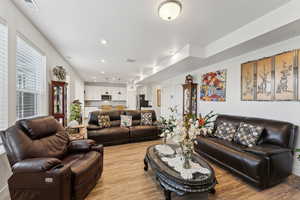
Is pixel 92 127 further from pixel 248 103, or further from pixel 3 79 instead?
pixel 248 103

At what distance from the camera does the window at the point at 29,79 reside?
2301mm

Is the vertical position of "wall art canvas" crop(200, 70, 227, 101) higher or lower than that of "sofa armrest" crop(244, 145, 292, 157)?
higher

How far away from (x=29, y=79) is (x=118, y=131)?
238cm

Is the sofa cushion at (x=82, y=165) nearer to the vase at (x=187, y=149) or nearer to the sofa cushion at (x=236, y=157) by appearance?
the vase at (x=187, y=149)

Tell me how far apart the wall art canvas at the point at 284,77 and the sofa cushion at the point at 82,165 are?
352 centimetres

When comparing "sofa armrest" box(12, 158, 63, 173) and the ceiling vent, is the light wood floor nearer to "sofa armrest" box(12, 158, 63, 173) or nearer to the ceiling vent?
"sofa armrest" box(12, 158, 63, 173)

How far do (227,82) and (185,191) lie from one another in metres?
3.16

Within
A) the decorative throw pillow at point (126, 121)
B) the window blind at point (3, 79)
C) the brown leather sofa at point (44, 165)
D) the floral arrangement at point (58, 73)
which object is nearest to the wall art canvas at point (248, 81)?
the decorative throw pillow at point (126, 121)

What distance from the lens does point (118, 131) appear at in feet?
12.8

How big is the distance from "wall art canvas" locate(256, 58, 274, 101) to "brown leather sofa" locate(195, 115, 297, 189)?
55cm

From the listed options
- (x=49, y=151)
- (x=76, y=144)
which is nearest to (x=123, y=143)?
(x=76, y=144)

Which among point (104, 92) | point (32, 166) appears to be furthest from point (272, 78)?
point (104, 92)

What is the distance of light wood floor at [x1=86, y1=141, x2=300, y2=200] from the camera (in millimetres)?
1797

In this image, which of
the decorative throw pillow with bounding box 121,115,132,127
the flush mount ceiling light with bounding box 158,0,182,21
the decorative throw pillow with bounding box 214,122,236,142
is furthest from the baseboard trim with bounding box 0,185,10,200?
the decorative throw pillow with bounding box 214,122,236,142
